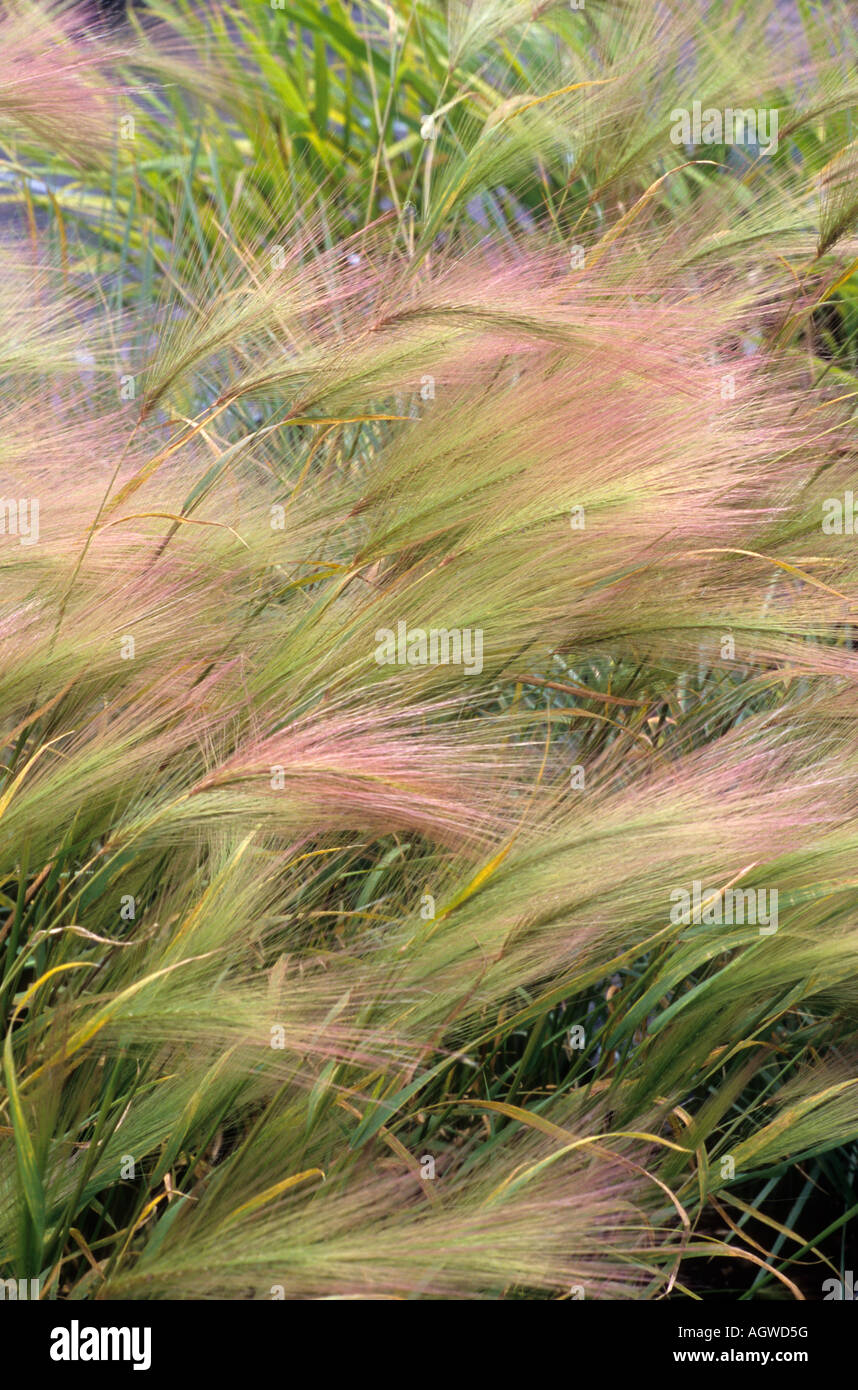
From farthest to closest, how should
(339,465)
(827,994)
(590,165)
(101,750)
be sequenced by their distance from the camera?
1. (590,165)
2. (339,465)
3. (827,994)
4. (101,750)

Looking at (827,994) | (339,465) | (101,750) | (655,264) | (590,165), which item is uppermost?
(590,165)

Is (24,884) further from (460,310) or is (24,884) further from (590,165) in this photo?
(590,165)

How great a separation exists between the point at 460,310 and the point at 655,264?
258 mm

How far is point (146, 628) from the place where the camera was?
100 centimetres

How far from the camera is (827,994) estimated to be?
42.0 inches

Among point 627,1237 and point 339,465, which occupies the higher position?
point 339,465

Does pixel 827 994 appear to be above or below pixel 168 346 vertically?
below

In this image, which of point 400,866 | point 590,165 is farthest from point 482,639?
point 590,165

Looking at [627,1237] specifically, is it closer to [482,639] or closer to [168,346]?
[482,639]

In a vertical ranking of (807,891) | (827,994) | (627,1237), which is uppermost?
(807,891)

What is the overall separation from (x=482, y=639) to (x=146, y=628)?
271mm

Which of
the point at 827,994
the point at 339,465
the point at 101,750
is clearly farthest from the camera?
the point at 339,465

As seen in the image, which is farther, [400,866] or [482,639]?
[400,866]

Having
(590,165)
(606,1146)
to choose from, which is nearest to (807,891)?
(606,1146)
